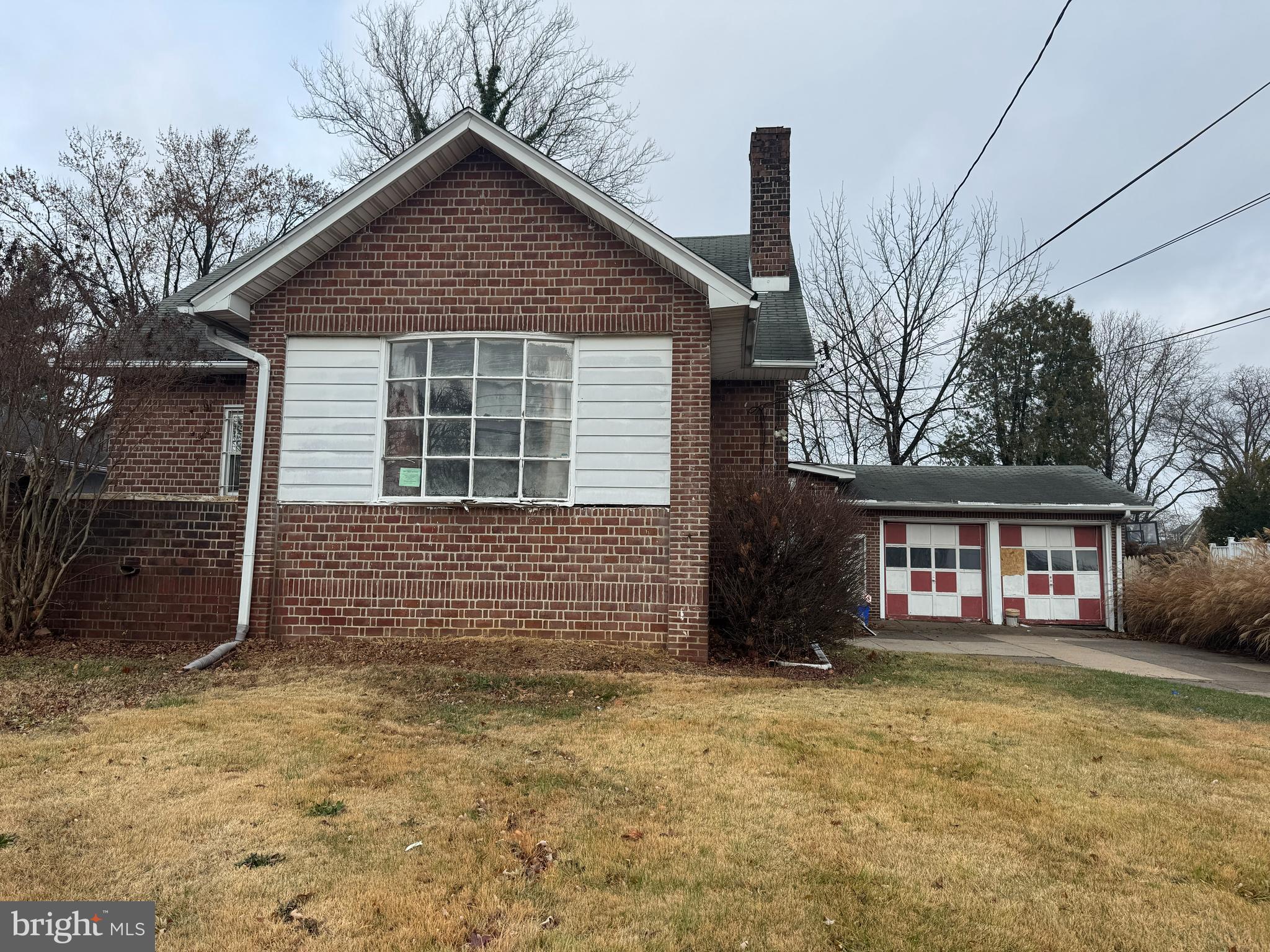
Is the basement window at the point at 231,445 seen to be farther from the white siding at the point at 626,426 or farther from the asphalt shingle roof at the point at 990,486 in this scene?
the asphalt shingle roof at the point at 990,486

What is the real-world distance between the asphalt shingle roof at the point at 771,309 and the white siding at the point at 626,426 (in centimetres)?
149

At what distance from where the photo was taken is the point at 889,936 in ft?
9.55

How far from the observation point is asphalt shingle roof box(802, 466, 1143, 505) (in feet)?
60.4

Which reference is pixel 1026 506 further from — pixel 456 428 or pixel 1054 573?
pixel 456 428

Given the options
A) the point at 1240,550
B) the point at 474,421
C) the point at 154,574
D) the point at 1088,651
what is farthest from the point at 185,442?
the point at 1240,550

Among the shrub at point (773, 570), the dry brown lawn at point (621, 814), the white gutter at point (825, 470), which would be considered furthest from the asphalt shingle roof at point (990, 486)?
the dry brown lawn at point (621, 814)

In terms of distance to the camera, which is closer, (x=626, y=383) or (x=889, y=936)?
(x=889, y=936)

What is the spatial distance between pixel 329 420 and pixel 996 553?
15512mm

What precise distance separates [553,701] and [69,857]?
366 centimetres

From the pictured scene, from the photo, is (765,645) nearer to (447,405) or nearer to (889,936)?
(447,405)

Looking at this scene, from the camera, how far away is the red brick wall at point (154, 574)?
8945 mm

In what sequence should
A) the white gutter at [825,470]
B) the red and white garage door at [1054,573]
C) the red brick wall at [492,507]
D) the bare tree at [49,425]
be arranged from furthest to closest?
the red and white garage door at [1054,573], the white gutter at [825,470], the red brick wall at [492,507], the bare tree at [49,425]

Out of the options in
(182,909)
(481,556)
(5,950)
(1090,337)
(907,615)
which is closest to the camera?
(5,950)

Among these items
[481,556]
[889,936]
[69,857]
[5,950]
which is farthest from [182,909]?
[481,556]
